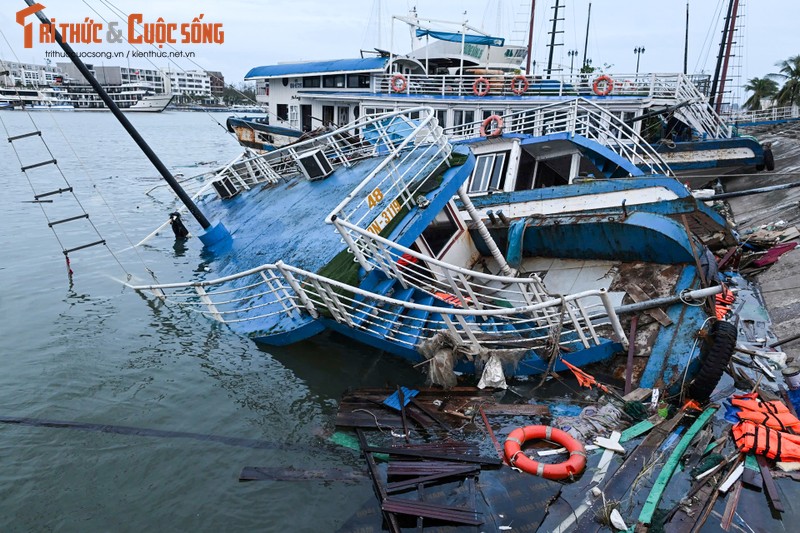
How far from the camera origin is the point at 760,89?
5450 cm

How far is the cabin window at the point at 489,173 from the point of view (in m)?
14.2

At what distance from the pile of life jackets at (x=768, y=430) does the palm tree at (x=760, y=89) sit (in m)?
58.2

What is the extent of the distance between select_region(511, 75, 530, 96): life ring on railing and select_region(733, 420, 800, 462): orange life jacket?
21028 mm

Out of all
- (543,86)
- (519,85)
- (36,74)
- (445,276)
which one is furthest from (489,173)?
(36,74)

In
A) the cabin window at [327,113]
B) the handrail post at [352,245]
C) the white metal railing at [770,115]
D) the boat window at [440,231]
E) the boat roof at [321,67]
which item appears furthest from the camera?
the white metal railing at [770,115]

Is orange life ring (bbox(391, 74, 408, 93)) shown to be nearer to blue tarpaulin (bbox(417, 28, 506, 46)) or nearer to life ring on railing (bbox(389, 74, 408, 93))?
life ring on railing (bbox(389, 74, 408, 93))

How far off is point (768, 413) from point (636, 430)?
1916mm

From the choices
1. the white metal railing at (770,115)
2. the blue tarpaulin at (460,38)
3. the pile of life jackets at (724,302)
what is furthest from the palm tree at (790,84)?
the pile of life jackets at (724,302)

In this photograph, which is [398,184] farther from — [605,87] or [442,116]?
[442,116]

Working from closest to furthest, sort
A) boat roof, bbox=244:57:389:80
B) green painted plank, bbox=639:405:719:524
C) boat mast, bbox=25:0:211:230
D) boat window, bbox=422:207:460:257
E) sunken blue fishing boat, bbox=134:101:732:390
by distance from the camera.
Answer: green painted plank, bbox=639:405:719:524, sunken blue fishing boat, bbox=134:101:732:390, boat window, bbox=422:207:460:257, boat mast, bbox=25:0:211:230, boat roof, bbox=244:57:389:80

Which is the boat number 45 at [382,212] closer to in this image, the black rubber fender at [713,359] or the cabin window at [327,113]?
the black rubber fender at [713,359]

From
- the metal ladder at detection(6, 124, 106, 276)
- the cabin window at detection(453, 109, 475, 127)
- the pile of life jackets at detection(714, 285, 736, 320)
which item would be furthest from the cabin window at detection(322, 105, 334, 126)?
the pile of life jackets at detection(714, 285, 736, 320)

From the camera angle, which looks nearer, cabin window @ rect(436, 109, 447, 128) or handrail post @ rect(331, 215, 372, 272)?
handrail post @ rect(331, 215, 372, 272)

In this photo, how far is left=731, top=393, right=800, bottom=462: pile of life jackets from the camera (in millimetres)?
7105
